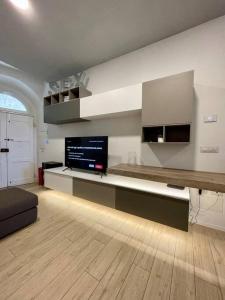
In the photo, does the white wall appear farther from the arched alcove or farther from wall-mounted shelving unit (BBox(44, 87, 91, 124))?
the arched alcove

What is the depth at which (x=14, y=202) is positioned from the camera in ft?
5.92

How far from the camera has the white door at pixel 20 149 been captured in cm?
370

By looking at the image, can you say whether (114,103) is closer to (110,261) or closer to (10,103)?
(110,261)

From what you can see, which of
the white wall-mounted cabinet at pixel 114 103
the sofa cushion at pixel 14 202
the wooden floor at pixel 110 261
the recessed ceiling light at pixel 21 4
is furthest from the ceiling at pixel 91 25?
the wooden floor at pixel 110 261

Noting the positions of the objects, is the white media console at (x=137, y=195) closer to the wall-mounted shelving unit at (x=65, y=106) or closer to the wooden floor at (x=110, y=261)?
the wooden floor at (x=110, y=261)

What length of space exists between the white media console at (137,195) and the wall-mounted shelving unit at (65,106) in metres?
1.19

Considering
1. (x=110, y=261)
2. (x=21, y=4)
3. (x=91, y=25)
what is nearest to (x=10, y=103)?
(x=21, y=4)

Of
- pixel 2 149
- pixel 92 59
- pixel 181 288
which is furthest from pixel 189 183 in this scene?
pixel 2 149

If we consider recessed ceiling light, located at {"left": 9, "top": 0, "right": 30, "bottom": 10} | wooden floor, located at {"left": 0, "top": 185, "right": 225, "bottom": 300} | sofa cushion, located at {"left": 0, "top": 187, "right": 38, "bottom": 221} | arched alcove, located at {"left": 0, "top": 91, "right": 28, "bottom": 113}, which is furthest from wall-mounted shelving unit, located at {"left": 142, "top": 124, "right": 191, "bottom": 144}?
arched alcove, located at {"left": 0, "top": 91, "right": 28, "bottom": 113}

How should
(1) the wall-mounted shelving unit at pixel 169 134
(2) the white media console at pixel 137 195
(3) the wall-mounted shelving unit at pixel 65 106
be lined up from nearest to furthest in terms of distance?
(2) the white media console at pixel 137 195 < (1) the wall-mounted shelving unit at pixel 169 134 < (3) the wall-mounted shelving unit at pixel 65 106

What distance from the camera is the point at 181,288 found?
1162 mm

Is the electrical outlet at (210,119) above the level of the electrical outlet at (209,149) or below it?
above

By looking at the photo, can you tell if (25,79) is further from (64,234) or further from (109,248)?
(109,248)

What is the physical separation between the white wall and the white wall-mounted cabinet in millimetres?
365
